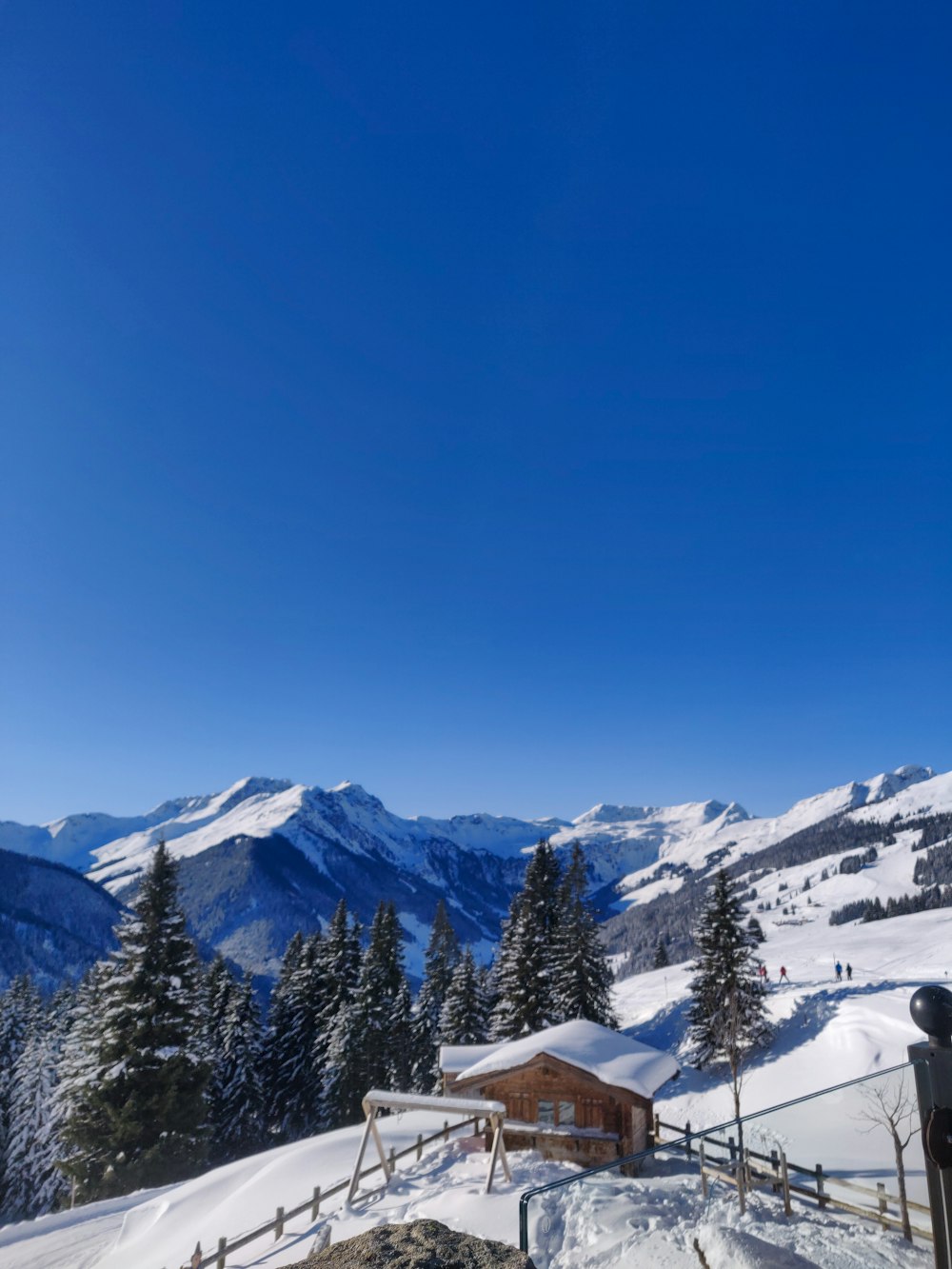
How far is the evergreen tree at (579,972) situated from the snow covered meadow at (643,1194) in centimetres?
672

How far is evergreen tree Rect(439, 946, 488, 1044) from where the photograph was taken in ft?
141

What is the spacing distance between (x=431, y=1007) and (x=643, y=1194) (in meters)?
51.2

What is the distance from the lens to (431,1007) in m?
49.8

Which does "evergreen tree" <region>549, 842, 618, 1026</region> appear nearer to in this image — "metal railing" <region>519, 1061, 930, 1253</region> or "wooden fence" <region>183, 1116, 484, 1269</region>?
"wooden fence" <region>183, 1116, 484, 1269</region>

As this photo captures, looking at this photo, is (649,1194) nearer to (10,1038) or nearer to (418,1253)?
(418,1253)

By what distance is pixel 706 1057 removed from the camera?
3875 centimetres

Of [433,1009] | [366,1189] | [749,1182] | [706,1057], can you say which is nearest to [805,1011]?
[706,1057]

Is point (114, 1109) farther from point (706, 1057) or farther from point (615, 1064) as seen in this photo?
point (706, 1057)

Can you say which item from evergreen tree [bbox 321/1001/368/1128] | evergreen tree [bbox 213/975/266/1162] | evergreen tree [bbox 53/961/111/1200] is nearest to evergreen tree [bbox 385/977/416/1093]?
evergreen tree [bbox 321/1001/368/1128]

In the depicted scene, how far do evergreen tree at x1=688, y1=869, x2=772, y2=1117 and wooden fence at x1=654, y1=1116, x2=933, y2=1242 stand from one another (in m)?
36.9

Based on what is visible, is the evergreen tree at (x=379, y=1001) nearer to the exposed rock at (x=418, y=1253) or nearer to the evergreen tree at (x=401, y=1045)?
the evergreen tree at (x=401, y=1045)

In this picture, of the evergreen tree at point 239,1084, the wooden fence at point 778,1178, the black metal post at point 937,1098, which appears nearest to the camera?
the black metal post at point 937,1098

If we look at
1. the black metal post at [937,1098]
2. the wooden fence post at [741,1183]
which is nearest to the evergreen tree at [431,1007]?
the wooden fence post at [741,1183]

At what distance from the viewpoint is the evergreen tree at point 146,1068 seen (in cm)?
2500
